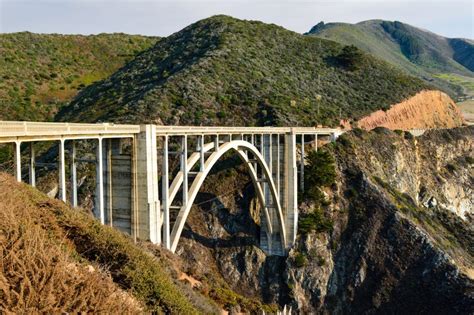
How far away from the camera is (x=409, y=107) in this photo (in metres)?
72.0

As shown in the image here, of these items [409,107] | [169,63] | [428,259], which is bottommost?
[428,259]

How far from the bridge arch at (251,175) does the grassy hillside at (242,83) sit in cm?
1586

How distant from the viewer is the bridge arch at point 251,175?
23.4 meters

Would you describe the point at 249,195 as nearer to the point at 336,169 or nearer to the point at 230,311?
the point at 336,169

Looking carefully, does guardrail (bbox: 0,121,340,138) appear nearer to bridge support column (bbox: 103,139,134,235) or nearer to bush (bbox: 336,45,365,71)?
bridge support column (bbox: 103,139,134,235)

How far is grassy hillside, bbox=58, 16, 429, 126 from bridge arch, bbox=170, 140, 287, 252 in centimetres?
1586

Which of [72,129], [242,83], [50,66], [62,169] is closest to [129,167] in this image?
[72,129]

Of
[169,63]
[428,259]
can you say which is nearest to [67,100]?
[169,63]

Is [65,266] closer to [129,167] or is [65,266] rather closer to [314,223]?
[129,167]

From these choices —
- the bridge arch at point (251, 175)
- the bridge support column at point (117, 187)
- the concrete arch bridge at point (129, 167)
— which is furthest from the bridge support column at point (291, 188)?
the bridge support column at point (117, 187)

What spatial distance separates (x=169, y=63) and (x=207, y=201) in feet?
107

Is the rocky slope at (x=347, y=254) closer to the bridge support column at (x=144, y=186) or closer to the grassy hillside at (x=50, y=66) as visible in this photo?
the bridge support column at (x=144, y=186)

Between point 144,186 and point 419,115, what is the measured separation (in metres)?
63.2

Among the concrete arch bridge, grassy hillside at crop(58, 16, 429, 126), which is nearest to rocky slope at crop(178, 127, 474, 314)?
grassy hillside at crop(58, 16, 429, 126)
